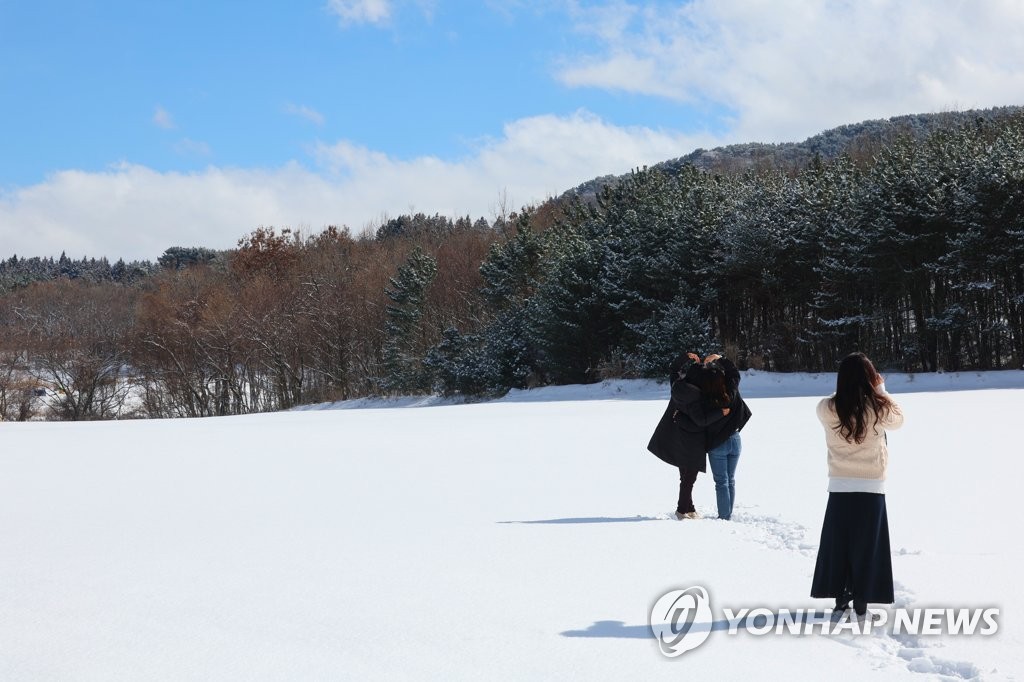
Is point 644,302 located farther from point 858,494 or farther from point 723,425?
point 858,494

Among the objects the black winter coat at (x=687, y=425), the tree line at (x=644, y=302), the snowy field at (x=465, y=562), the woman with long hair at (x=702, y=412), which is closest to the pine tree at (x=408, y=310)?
the tree line at (x=644, y=302)

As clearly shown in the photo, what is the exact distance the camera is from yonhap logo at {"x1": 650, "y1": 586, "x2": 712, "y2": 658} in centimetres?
512

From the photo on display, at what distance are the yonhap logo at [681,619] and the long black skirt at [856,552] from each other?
0.77 meters

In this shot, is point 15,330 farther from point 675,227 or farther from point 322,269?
point 675,227

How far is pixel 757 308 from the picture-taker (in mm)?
37500

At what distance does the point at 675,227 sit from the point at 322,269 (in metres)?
Answer: 38.4

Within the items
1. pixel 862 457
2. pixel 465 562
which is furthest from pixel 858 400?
pixel 465 562

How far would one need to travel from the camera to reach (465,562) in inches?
284

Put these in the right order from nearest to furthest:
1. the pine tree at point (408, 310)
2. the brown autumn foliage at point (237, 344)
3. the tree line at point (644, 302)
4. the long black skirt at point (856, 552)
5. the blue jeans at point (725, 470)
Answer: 1. the long black skirt at point (856, 552)
2. the blue jeans at point (725, 470)
3. the tree line at point (644, 302)
4. the pine tree at point (408, 310)
5. the brown autumn foliage at point (237, 344)

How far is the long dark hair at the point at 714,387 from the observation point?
908cm

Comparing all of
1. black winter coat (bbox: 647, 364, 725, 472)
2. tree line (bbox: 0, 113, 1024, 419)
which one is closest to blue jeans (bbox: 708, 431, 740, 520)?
black winter coat (bbox: 647, 364, 725, 472)

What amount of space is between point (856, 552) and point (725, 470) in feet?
11.8

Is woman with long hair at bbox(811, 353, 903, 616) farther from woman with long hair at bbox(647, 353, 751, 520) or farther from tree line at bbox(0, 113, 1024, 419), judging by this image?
tree line at bbox(0, 113, 1024, 419)

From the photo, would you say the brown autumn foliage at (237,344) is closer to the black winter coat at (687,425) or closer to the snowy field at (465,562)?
the snowy field at (465,562)
